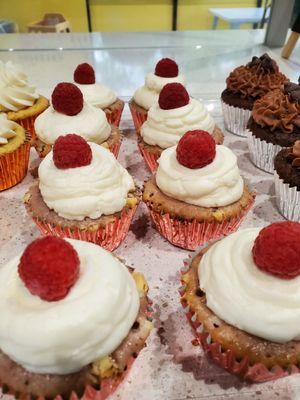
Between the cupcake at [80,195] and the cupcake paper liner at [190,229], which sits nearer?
the cupcake at [80,195]

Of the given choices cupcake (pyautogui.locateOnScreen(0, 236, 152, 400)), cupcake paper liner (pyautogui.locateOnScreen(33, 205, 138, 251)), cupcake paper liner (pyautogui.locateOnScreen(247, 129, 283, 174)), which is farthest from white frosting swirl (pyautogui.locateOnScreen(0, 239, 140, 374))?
cupcake paper liner (pyautogui.locateOnScreen(247, 129, 283, 174))

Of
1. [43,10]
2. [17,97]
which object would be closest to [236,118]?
[17,97]

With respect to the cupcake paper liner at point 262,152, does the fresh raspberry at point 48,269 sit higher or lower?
higher

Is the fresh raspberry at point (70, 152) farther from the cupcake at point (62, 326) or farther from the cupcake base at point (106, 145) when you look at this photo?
the cupcake at point (62, 326)

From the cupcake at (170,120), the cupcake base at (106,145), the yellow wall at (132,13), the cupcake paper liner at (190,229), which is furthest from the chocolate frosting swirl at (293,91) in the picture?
the yellow wall at (132,13)

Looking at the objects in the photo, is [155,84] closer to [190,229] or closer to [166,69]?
[166,69]

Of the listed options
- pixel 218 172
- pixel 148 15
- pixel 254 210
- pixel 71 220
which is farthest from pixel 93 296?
pixel 148 15

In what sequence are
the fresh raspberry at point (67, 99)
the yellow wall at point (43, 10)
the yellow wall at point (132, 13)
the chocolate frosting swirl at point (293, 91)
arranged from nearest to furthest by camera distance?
the fresh raspberry at point (67, 99) < the chocolate frosting swirl at point (293, 91) < the yellow wall at point (43, 10) < the yellow wall at point (132, 13)
